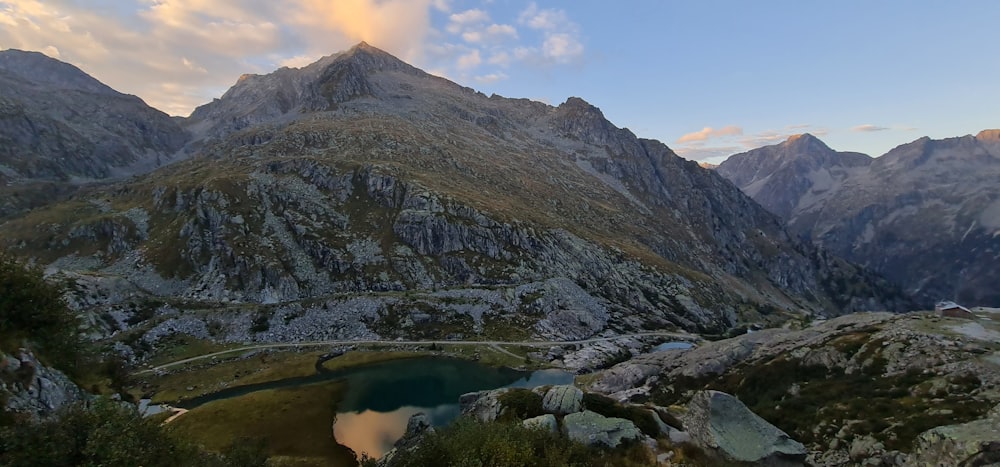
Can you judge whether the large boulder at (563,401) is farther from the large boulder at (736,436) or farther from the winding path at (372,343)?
the winding path at (372,343)

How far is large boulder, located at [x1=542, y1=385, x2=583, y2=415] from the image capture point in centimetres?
3309

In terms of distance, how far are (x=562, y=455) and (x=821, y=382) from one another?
47.0 metres

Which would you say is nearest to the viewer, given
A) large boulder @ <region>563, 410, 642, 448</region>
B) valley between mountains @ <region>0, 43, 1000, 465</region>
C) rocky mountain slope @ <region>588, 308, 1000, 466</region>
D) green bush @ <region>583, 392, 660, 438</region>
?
large boulder @ <region>563, 410, 642, 448</region>

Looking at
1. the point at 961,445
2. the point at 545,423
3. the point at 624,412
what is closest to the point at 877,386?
the point at 961,445

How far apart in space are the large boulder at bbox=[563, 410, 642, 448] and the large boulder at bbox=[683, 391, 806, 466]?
5.16 m

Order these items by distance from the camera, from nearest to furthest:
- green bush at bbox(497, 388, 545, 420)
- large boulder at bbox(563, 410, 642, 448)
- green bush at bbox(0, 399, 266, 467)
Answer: green bush at bbox(0, 399, 266, 467) → large boulder at bbox(563, 410, 642, 448) → green bush at bbox(497, 388, 545, 420)

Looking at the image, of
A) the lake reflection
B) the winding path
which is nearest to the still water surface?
the lake reflection

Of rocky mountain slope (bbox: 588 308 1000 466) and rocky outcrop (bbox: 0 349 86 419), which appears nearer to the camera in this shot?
rocky outcrop (bbox: 0 349 86 419)

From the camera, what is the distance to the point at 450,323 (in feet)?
472

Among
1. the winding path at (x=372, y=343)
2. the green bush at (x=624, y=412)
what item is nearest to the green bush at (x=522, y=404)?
the green bush at (x=624, y=412)

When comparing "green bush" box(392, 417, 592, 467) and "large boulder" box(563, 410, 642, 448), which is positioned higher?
"green bush" box(392, 417, 592, 467)

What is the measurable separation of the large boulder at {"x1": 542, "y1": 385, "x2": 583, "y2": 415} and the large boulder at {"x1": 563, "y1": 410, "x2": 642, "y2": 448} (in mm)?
1993

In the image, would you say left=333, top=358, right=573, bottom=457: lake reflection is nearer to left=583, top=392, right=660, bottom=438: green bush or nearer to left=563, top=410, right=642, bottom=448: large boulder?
left=583, top=392, right=660, bottom=438: green bush

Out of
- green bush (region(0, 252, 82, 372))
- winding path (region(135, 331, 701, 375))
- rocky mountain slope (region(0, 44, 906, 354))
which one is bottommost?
winding path (region(135, 331, 701, 375))
